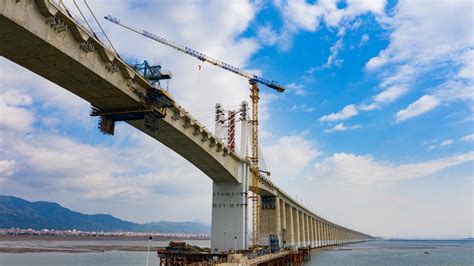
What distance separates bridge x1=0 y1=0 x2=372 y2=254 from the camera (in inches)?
778

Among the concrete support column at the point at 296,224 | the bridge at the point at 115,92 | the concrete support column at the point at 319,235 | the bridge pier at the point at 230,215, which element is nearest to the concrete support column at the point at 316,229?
the concrete support column at the point at 319,235

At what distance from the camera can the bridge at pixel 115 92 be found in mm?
19766

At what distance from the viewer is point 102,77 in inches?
987

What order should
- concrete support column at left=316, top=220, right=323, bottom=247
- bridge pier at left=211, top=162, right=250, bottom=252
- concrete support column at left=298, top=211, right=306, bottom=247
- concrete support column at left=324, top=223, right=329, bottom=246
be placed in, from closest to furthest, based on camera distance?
bridge pier at left=211, top=162, right=250, bottom=252
concrete support column at left=298, top=211, right=306, bottom=247
concrete support column at left=316, top=220, right=323, bottom=247
concrete support column at left=324, top=223, right=329, bottom=246

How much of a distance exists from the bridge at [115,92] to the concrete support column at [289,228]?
29039 millimetres

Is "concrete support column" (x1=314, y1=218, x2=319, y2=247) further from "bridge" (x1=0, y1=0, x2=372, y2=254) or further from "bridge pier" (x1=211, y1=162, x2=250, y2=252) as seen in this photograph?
"bridge pier" (x1=211, y1=162, x2=250, y2=252)

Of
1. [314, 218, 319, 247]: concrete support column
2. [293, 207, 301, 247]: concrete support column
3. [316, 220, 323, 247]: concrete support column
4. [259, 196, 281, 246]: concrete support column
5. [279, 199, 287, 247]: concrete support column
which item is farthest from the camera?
[316, 220, 323, 247]: concrete support column

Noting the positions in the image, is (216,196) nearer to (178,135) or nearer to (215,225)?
(215,225)

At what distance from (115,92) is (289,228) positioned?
70.5 meters

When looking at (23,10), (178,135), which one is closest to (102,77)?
(23,10)

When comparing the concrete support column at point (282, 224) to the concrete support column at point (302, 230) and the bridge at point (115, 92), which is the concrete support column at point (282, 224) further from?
the bridge at point (115, 92)

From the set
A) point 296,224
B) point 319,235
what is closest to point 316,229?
point 319,235

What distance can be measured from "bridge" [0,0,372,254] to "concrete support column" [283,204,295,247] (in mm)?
29039

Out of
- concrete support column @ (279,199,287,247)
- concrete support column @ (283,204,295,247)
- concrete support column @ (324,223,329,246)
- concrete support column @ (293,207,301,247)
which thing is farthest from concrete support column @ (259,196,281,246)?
concrete support column @ (324,223,329,246)
